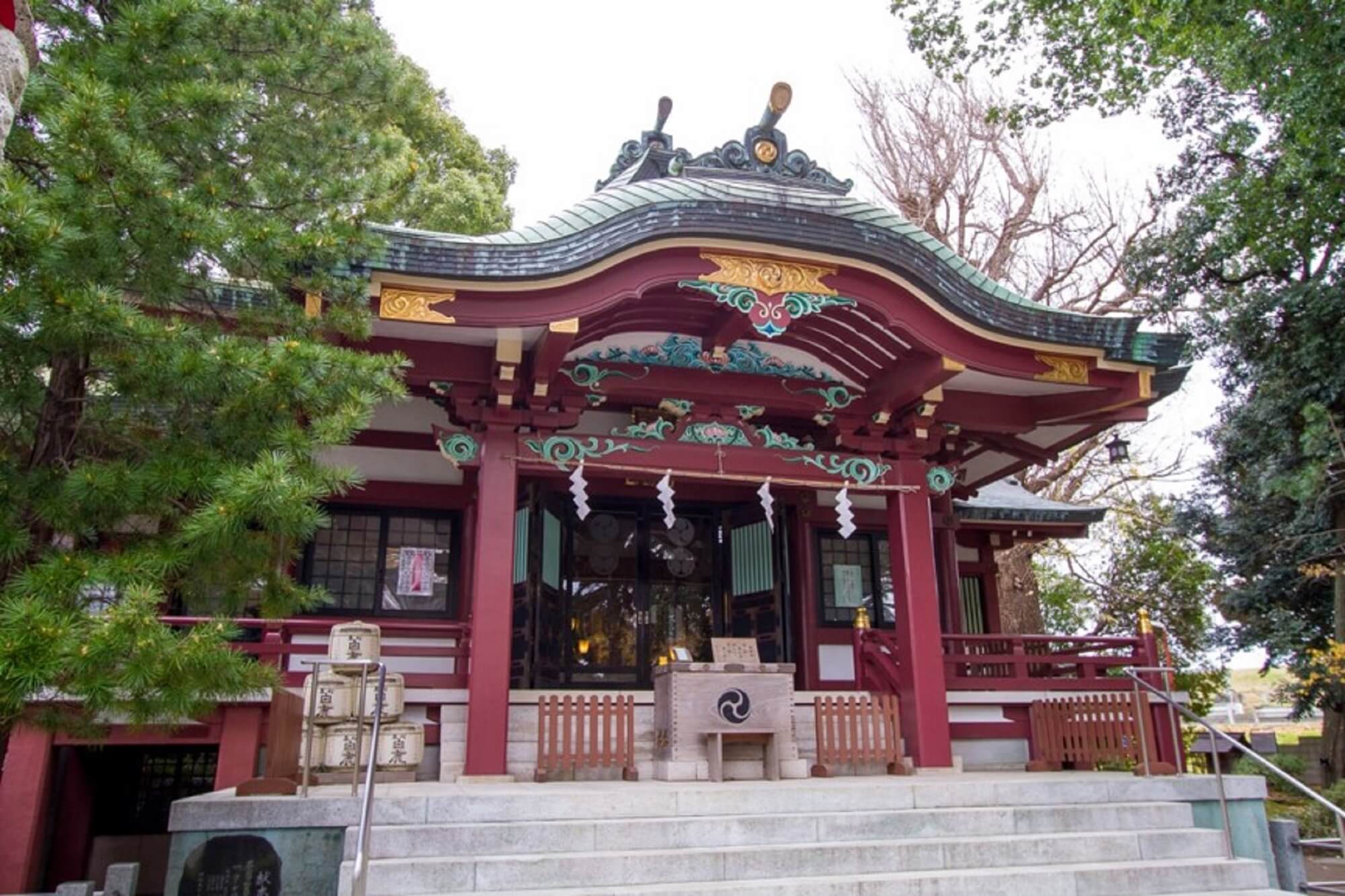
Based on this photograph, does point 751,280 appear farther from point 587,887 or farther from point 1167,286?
point 1167,286

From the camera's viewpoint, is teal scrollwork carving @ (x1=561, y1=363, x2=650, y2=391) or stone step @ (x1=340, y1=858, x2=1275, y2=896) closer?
stone step @ (x1=340, y1=858, x2=1275, y2=896)

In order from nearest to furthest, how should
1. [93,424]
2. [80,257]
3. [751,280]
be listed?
[80,257] < [93,424] < [751,280]

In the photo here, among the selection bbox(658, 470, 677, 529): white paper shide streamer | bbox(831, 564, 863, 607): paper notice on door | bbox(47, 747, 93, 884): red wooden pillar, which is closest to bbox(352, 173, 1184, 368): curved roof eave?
bbox(658, 470, 677, 529): white paper shide streamer

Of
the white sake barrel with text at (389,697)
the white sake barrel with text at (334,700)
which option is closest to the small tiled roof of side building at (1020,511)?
the white sake barrel with text at (389,697)

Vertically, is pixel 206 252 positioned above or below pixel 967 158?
below

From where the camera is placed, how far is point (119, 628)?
371 cm

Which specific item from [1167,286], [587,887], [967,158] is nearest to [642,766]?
[587,887]

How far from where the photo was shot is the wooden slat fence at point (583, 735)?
301 inches

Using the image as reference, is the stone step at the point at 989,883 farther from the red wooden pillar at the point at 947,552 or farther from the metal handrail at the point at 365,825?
the red wooden pillar at the point at 947,552

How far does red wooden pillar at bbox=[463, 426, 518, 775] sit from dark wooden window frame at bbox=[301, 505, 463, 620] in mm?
2176

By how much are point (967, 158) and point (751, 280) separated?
15644 mm

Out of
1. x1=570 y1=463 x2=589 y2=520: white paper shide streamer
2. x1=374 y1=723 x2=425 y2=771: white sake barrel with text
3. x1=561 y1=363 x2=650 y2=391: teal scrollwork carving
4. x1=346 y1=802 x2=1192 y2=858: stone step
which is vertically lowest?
x1=346 y1=802 x2=1192 y2=858: stone step

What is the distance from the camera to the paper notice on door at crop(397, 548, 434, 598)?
32.7ft

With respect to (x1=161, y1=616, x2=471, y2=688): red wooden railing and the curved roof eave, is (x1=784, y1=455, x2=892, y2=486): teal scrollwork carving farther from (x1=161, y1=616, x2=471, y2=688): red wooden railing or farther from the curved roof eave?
(x1=161, y1=616, x2=471, y2=688): red wooden railing
